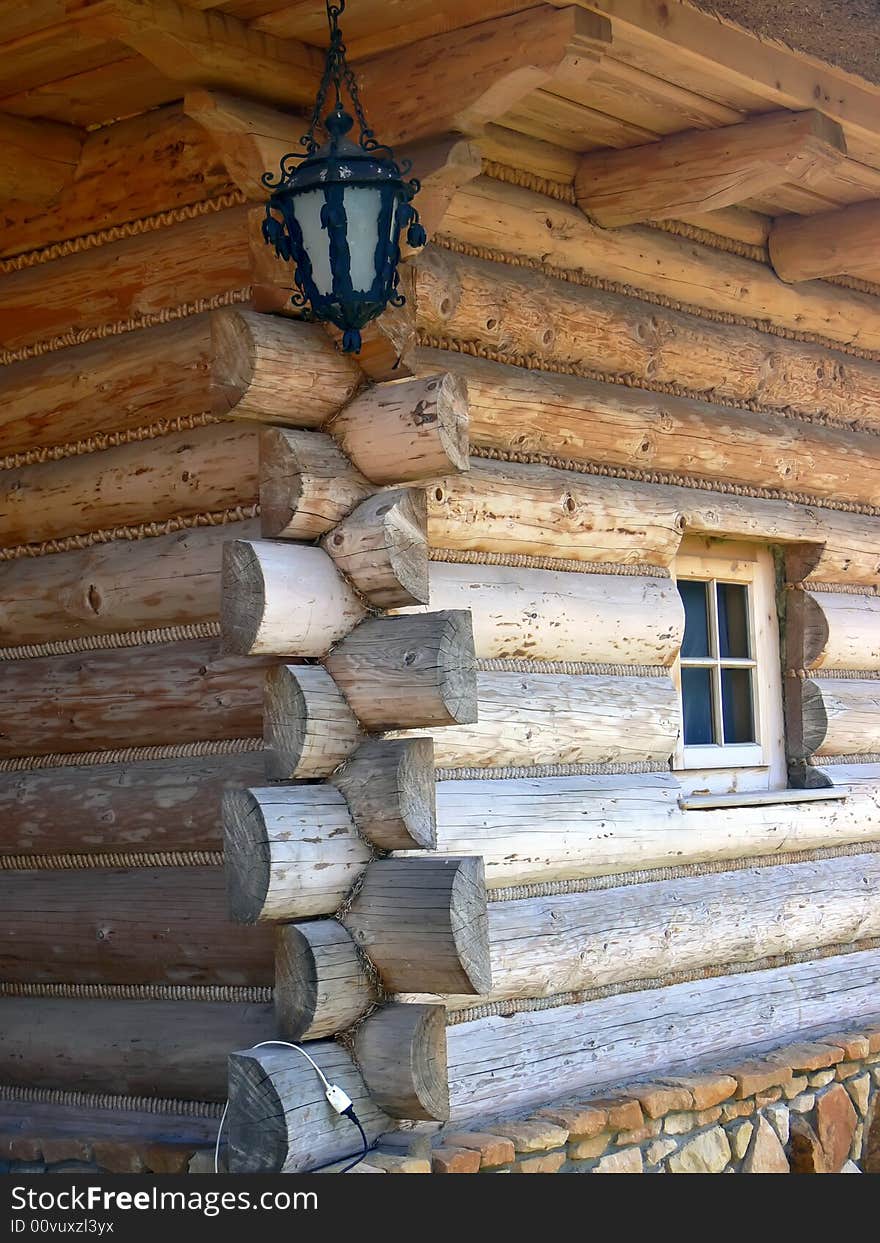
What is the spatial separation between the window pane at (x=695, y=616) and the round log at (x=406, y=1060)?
8.45ft

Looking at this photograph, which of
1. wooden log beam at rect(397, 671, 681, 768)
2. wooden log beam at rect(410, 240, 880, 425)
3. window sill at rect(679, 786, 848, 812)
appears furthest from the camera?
window sill at rect(679, 786, 848, 812)

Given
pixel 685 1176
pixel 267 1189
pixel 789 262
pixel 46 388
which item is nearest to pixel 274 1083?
pixel 267 1189

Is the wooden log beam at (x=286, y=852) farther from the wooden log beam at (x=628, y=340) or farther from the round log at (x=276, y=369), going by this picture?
the wooden log beam at (x=628, y=340)

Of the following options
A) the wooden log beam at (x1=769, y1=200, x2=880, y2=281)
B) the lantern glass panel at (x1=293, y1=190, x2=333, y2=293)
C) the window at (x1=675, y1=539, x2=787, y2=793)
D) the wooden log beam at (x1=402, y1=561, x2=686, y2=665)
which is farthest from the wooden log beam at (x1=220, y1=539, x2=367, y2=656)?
the wooden log beam at (x1=769, y1=200, x2=880, y2=281)

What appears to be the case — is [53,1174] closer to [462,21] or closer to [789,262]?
[462,21]

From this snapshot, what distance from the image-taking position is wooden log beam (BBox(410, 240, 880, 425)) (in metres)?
5.59

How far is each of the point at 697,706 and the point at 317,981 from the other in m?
2.73

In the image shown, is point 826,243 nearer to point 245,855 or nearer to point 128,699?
point 128,699

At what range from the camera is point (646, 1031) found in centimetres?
607

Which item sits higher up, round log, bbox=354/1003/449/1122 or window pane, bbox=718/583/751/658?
window pane, bbox=718/583/751/658

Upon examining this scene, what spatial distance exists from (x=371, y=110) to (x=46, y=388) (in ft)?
4.79

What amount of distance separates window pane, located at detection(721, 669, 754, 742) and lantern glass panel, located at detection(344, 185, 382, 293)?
9.96 ft

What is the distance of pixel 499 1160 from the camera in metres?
5.08

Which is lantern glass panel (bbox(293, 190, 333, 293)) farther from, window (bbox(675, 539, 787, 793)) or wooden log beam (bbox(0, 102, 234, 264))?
window (bbox(675, 539, 787, 793))
